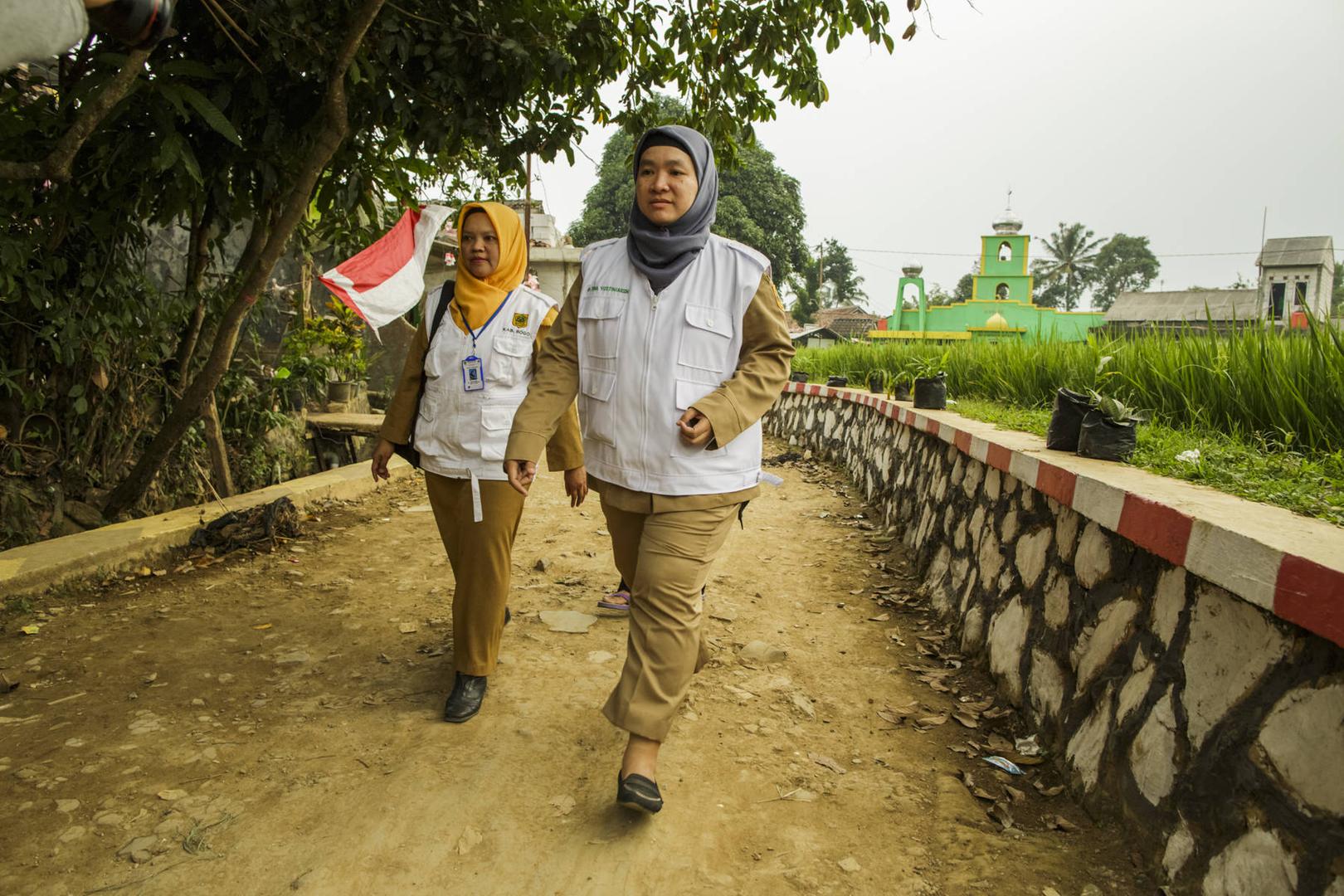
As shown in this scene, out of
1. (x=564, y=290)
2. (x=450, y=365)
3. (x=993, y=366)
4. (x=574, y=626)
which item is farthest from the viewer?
(x=564, y=290)

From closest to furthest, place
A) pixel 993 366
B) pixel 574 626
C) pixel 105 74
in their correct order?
pixel 105 74 < pixel 574 626 < pixel 993 366

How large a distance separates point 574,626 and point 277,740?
1.46m

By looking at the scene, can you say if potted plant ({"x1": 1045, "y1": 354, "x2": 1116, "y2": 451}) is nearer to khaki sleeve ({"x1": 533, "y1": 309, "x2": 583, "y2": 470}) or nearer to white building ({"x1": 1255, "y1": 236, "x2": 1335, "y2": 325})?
khaki sleeve ({"x1": 533, "y1": 309, "x2": 583, "y2": 470})

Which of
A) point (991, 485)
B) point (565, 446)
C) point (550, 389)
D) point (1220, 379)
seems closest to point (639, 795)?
point (550, 389)

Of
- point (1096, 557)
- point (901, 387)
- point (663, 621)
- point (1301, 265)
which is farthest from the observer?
point (1301, 265)

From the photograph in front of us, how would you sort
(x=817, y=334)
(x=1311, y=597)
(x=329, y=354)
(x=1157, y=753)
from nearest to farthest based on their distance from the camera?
(x=1311, y=597), (x=1157, y=753), (x=329, y=354), (x=817, y=334)

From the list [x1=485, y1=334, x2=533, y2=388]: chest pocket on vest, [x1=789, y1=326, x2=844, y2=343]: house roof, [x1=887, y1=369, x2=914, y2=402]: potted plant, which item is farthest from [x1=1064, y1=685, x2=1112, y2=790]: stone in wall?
[x1=789, y1=326, x2=844, y2=343]: house roof

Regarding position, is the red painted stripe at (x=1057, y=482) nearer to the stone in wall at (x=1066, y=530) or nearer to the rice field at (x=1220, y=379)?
the stone in wall at (x=1066, y=530)

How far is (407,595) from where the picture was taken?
4.48 metres

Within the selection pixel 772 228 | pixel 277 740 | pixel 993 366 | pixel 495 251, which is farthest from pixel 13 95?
pixel 772 228

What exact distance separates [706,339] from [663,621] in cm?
82

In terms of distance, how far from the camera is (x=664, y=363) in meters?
2.49

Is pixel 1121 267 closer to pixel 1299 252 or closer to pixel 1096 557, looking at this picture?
pixel 1299 252

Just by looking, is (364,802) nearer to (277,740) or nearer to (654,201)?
(277,740)
